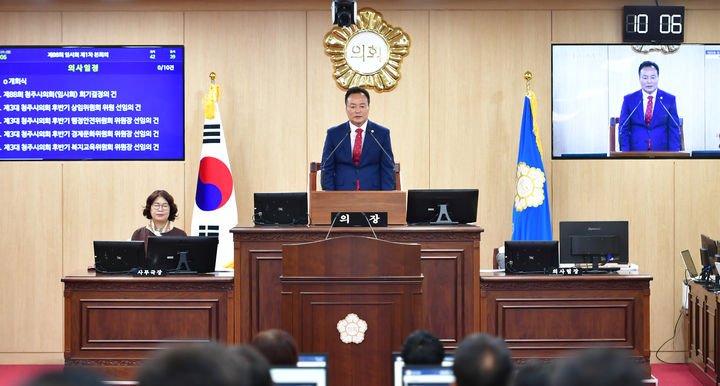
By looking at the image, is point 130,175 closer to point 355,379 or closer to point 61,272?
point 61,272

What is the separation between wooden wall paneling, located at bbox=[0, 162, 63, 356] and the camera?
7484mm

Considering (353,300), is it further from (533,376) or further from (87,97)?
(87,97)

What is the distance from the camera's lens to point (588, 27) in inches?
296

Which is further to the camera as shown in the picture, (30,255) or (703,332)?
(30,255)

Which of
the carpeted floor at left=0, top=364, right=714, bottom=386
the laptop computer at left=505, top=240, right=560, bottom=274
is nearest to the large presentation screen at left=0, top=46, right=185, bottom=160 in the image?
the carpeted floor at left=0, top=364, right=714, bottom=386

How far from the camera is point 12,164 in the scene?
748 cm

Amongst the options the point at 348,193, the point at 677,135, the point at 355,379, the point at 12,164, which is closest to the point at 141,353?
the point at 348,193

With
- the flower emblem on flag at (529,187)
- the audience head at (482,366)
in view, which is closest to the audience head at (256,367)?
the audience head at (482,366)

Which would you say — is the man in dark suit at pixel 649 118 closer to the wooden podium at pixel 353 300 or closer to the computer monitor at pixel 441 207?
the computer monitor at pixel 441 207

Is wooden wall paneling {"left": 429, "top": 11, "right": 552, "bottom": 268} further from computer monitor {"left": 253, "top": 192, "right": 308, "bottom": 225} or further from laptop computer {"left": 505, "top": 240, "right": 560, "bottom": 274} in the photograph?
computer monitor {"left": 253, "top": 192, "right": 308, "bottom": 225}

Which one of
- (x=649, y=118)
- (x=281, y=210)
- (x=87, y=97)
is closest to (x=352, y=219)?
(x=281, y=210)

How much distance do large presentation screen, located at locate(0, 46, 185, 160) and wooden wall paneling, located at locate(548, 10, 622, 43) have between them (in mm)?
3735

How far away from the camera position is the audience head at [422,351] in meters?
2.44

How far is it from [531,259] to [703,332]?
6.31 ft
